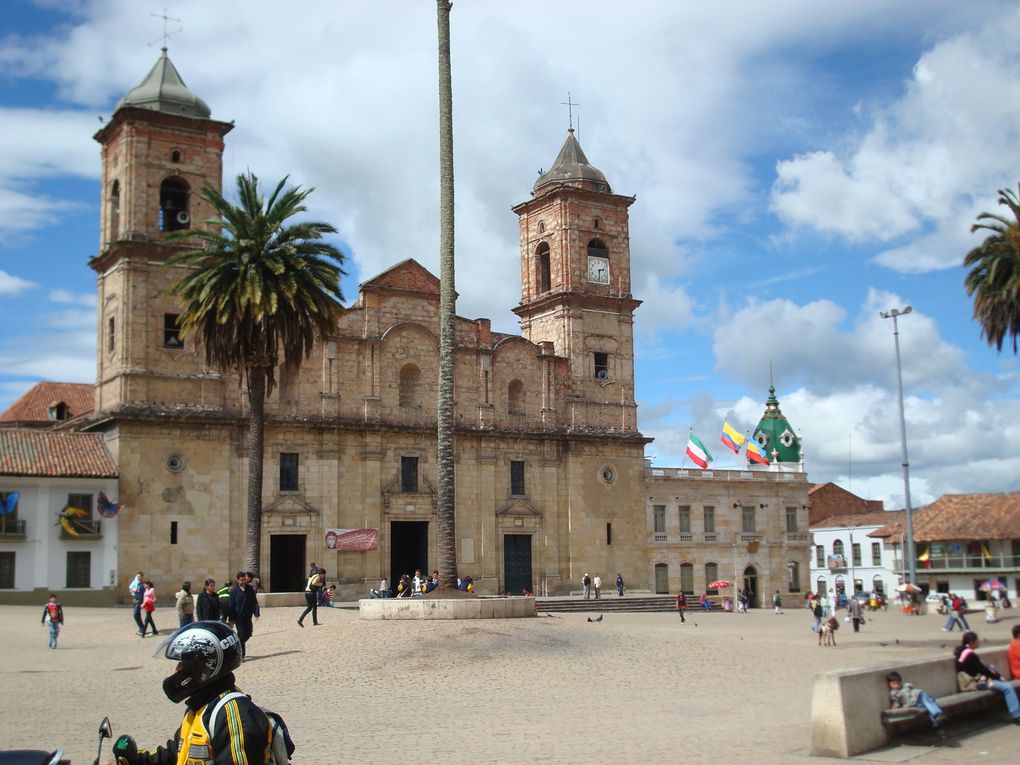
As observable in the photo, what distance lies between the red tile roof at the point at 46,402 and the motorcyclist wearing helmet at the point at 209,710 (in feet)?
180

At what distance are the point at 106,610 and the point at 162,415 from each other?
763 centimetres

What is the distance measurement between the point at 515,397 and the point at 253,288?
20.0m

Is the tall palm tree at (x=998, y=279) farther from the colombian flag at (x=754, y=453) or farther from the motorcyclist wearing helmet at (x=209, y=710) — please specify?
the motorcyclist wearing helmet at (x=209, y=710)

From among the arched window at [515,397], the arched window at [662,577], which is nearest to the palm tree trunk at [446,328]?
the arched window at [515,397]

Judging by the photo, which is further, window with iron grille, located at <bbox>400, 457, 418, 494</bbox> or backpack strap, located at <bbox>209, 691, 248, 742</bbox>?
window with iron grille, located at <bbox>400, 457, 418, 494</bbox>

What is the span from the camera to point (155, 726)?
50.2ft

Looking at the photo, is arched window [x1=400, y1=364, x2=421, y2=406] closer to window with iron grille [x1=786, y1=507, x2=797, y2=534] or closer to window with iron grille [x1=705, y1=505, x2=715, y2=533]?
window with iron grille [x1=705, y1=505, x2=715, y2=533]

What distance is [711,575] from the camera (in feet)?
193

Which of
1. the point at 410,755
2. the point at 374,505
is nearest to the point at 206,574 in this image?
the point at 374,505

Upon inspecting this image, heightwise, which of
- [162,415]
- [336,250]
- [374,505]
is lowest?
[374,505]

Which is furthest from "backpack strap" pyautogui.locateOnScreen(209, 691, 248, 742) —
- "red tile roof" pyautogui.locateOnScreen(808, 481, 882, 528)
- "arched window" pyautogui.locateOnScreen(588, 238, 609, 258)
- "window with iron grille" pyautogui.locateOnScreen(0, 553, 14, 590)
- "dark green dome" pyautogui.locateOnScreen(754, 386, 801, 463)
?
"red tile roof" pyautogui.locateOnScreen(808, 481, 882, 528)

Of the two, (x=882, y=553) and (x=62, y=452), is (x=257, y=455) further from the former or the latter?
(x=882, y=553)

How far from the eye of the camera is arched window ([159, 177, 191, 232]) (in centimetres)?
4509

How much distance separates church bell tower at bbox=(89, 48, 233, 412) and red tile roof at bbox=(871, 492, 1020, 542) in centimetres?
4688
